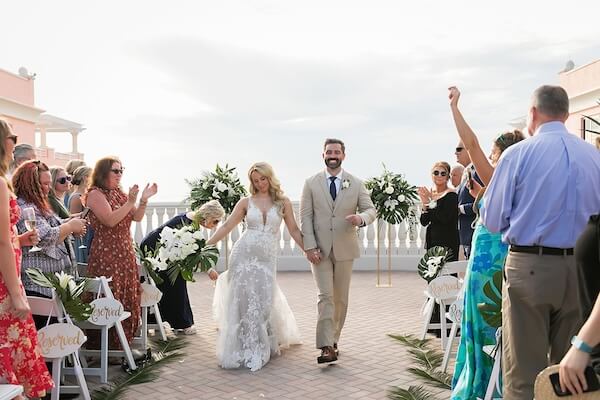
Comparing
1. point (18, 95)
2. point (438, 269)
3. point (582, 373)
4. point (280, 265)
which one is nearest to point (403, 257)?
point (280, 265)

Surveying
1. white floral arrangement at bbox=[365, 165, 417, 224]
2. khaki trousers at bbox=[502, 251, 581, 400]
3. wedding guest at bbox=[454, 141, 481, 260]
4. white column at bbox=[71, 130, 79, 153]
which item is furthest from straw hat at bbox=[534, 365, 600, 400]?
white column at bbox=[71, 130, 79, 153]

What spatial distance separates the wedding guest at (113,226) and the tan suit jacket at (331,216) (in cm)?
176

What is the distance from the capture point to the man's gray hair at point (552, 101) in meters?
3.73

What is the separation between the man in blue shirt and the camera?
353cm

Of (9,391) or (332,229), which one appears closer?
(9,391)

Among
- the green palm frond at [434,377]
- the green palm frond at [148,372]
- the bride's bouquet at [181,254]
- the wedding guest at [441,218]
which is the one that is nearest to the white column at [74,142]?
the green palm frond at [148,372]

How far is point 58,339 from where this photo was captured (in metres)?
4.77

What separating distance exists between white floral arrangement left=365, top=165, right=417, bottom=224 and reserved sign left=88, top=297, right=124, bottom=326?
251 inches

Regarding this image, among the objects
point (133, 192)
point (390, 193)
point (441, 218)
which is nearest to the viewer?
point (133, 192)

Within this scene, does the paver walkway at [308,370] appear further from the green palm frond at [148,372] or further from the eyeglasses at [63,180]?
the eyeglasses at [63,180]

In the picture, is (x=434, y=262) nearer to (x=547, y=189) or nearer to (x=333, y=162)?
(x=333, y=162)

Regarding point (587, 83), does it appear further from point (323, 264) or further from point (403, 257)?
point (323, 264)

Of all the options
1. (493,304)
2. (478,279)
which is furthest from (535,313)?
(478,279)

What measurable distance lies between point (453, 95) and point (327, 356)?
323 cm
